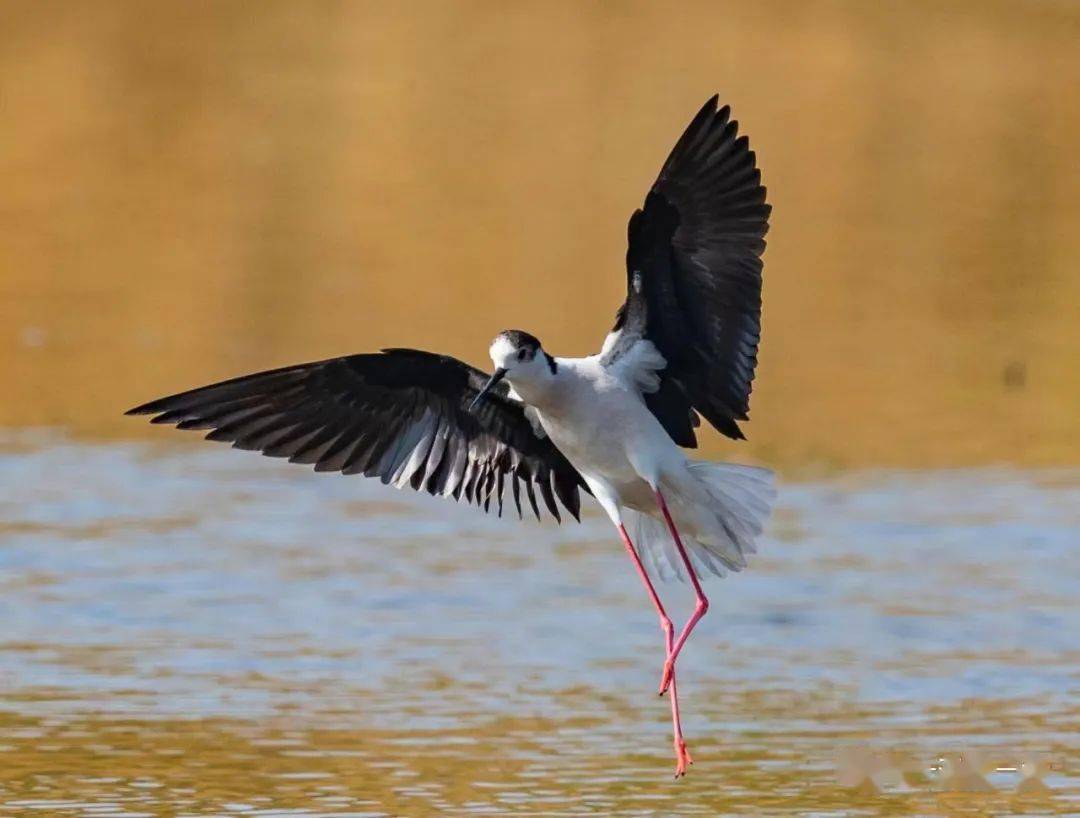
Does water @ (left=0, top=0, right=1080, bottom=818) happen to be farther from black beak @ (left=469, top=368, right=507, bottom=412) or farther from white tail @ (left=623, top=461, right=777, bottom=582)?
black beak @ (left=469, top=368, right=507, bottom=412)

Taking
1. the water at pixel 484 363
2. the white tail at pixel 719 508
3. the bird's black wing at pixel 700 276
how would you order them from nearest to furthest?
the bird's black wing at pixel 700 276 → the white tail at pixel 719 508 → the water at pixel 484 363

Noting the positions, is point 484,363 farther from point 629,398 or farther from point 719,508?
point 629,398

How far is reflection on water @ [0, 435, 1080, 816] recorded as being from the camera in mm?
6340

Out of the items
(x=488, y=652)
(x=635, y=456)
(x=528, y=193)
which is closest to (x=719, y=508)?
(x=635, y=456)

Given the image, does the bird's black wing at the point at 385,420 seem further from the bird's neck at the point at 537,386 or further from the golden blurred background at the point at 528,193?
the golden blurred background at the point at 528,193

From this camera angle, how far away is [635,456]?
6480 millimetres

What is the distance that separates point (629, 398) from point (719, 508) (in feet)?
1.41

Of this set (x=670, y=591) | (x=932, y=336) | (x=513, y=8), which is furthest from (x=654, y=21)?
(x=670, y=591)

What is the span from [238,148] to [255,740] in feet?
45.6

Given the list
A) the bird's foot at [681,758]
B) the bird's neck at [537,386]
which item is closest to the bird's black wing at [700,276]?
the bird's neck at [537,386]

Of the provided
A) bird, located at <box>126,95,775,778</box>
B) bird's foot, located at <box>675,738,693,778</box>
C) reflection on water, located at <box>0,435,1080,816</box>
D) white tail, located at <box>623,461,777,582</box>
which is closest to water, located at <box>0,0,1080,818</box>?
reflection on water, located at <box>0,435,1080,816</box>

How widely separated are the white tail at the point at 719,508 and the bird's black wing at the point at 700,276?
0.12 metres

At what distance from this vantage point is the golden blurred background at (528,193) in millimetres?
12734

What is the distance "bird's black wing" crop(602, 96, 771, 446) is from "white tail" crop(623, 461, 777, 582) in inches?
4.9
